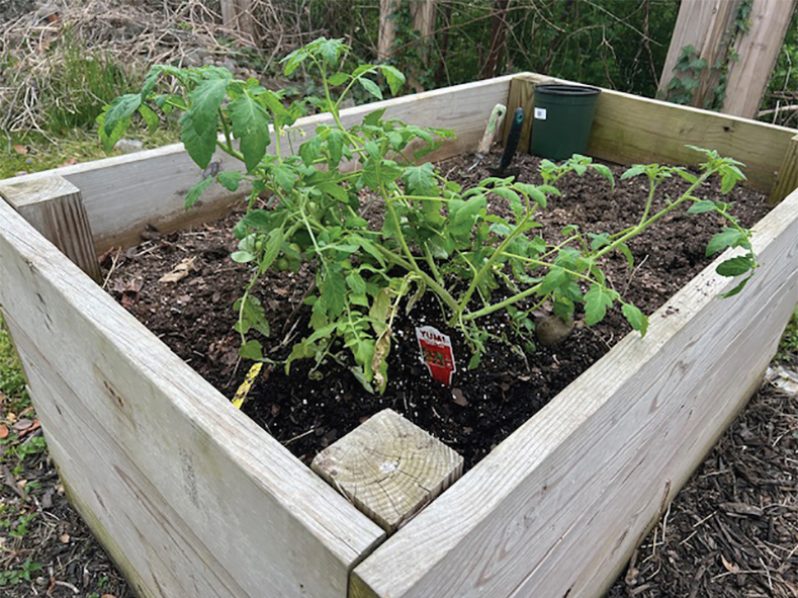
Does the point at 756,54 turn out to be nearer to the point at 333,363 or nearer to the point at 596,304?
the point at 596,304

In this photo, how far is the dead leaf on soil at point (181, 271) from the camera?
1522mm

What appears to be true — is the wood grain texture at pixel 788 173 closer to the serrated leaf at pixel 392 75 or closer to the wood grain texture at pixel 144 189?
the wood grain texture at pixel 144 189

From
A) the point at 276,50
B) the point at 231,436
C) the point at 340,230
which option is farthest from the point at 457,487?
the point at 276,50

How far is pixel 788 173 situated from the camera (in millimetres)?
1989

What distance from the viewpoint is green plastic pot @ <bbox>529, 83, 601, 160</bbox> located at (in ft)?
7.52

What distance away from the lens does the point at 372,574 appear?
63cm

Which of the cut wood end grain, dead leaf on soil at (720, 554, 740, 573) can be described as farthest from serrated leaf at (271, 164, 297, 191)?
dead leaf on soil at (720, 554, 740, 573)

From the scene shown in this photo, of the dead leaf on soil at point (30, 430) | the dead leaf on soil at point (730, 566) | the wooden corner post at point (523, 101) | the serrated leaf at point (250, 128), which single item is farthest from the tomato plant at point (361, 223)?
the wooden corner post at point (523, 101)

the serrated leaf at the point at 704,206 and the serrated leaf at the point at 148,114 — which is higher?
the serrated leaf at the point at 148,114

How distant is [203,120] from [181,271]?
0.76 metres

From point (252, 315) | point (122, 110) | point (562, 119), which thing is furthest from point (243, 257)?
point (562, 119)

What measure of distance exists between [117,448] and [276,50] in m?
3.88

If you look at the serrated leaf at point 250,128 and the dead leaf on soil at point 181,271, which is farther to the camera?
the dead leaf on soil at point 181,271

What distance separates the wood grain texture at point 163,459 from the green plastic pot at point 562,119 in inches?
68.1
